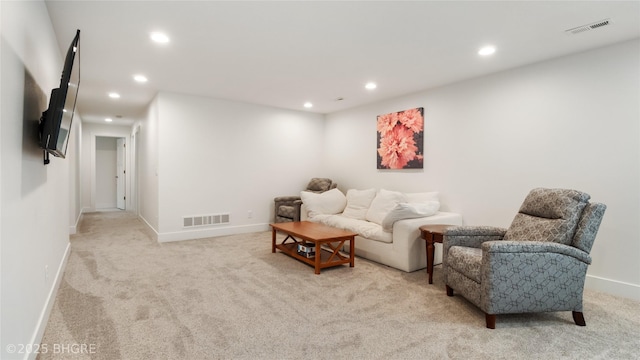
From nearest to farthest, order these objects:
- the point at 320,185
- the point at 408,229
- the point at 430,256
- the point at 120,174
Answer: the point at 430,256, the point at 408,229, the point at 320,185, the point at 120,174

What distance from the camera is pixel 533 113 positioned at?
11.7ft

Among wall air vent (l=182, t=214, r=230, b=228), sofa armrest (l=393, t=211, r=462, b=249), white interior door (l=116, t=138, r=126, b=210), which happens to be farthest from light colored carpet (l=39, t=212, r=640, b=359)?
white interior door (l=116, t=138, r=126, b=210)

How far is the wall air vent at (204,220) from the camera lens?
5188 mm

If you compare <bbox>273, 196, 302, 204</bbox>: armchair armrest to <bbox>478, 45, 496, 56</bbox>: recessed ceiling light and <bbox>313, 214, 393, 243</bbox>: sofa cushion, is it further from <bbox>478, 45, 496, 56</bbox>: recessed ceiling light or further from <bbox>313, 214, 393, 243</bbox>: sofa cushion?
<bbox>478, 45, 496, 56</bbox>: recessed ceiling light

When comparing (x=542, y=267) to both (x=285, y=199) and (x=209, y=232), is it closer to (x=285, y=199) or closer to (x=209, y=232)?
(x=285, y=199)

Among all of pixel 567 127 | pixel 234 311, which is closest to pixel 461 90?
pixel 567 127

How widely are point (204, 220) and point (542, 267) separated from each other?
4640 millimetres

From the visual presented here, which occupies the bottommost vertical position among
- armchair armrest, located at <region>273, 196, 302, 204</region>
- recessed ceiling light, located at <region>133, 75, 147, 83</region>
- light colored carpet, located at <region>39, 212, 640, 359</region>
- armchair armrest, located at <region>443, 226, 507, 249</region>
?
light colored carpet, located at <region>39, 212, 640, 359</region>

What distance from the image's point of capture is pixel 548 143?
3451 millimetres

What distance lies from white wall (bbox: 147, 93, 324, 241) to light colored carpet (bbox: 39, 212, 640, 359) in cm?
162

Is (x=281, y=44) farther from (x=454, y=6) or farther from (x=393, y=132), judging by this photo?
(x=393, y=132)

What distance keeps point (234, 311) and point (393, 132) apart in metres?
3.68

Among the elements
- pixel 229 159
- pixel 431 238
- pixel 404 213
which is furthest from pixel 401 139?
pixel 229 159

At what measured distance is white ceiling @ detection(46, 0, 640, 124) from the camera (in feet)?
7.98
